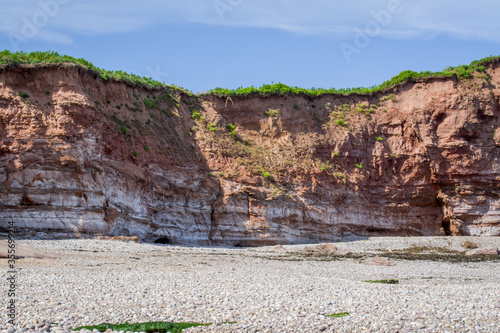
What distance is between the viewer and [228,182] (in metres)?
37.9

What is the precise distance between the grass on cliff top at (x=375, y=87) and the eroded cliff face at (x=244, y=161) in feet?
1.77

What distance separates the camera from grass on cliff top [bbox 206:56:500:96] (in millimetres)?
44531

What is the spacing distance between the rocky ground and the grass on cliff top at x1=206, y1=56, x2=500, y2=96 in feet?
66.4

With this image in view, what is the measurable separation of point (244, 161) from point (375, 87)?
1515 centimetres

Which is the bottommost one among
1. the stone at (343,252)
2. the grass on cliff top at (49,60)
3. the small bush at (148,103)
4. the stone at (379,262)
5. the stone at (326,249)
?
the stone at (379,262)

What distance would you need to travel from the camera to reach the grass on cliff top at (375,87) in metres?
44.5

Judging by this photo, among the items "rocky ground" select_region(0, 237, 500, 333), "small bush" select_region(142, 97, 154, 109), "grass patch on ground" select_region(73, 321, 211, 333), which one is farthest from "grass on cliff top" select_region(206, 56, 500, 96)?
"grass patch on ground" select_region(73, 321, 211, 333)

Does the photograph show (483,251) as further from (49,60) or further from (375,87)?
(49,60)

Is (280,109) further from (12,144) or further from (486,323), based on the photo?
(486,323)

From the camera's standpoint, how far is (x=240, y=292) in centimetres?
1527

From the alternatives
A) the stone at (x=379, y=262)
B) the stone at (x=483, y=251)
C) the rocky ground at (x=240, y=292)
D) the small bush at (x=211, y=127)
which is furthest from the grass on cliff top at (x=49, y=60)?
the stone at (x=483, y=251)

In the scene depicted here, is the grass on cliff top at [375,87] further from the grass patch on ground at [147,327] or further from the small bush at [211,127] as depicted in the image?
the grass patch on ground at [147,327]

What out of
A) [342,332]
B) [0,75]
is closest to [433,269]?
[342,332]

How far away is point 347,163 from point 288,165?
5.29m
